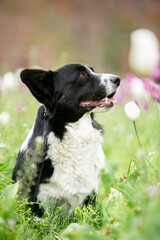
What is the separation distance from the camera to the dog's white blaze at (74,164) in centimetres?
279

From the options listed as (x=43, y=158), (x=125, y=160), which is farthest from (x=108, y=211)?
(x=125, y=160)

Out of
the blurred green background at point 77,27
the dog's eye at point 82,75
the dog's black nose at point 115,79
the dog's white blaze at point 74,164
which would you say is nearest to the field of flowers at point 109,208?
the dog's white blaze at point 74,164

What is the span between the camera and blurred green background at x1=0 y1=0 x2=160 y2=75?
1577cm

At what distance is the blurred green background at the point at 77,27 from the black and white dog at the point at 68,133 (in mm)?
12616

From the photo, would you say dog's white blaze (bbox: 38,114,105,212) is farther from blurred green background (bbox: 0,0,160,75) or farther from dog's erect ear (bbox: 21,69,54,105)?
blurred green background (bbox: 0,0,160,75)

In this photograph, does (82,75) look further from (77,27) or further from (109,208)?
(77,27)

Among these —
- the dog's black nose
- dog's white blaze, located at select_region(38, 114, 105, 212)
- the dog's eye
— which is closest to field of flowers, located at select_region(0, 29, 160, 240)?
dog's white blaze, located at select_region(38, 114, 105, 212)

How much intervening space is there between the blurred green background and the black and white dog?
497 inches

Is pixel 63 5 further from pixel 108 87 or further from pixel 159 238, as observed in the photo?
pixel 159 238

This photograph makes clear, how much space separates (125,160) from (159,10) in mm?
13863

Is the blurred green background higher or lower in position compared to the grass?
higher

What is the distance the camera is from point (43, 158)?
2768mm

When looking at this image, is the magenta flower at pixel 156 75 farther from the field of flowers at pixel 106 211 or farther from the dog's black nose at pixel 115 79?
the dog's black nose at pixel 115 79

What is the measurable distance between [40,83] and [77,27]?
14.4 metres
